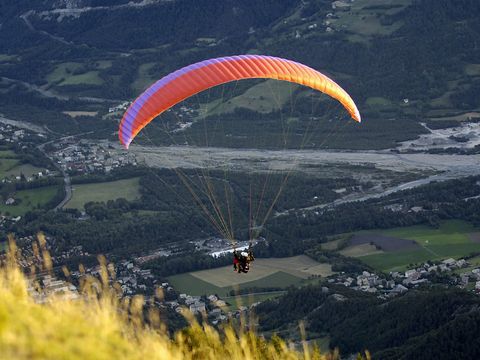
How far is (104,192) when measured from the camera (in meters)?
60.2

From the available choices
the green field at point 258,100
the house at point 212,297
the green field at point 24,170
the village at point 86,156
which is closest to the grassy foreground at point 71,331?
the house at point 212,297

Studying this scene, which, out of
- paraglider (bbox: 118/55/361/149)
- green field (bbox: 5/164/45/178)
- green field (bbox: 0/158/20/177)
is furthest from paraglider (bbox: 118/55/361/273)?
green field (bbox: 0/158/20/177)

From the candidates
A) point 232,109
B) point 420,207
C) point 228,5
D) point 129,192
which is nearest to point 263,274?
point 420,207

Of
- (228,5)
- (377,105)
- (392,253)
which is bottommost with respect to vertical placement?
(392,253)

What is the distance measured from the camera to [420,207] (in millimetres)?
53094

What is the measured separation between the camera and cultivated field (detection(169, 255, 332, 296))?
41.2 m

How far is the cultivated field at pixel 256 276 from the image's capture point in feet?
135

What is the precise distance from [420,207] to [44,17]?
81.4m

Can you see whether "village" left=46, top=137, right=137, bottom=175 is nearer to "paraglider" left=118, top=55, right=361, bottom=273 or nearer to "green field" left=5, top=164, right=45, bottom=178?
"green field" left=5, top=164, right=45, bottom=178

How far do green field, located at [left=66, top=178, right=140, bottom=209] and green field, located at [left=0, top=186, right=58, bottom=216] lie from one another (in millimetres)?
1550

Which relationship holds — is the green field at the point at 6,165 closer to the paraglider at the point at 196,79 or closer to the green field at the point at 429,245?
the green field at the point at 429,245

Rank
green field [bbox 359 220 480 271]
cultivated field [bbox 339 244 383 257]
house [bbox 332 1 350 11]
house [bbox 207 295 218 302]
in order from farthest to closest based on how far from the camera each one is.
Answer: house [bbox 332 1 350 11]
cultivated field [bbox 339 244 383 257]
green field [bbox 359 220 480 271]
house [bbox 207 295 218 302]

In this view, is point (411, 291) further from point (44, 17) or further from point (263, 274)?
point (44, 17)

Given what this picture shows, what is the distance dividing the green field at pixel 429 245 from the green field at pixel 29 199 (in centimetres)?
2171
